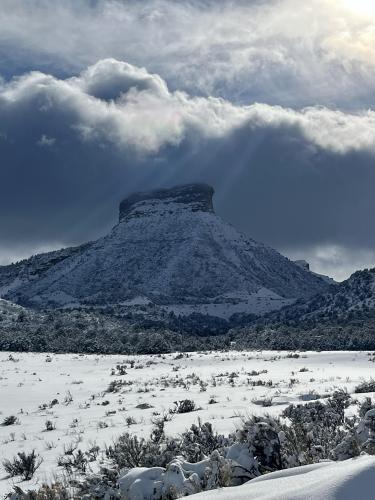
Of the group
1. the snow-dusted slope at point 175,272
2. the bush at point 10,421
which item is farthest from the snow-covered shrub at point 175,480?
the snow-dusted slope at point 175,272

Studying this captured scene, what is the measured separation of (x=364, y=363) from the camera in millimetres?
29922

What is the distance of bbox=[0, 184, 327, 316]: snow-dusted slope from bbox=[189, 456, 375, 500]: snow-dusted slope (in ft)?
428

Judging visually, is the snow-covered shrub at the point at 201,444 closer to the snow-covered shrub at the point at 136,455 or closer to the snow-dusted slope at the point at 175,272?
the snow-covered shrub at the point at 136,455

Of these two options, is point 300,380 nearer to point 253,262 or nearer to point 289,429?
point 289,429

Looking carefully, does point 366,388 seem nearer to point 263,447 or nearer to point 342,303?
point 263,447

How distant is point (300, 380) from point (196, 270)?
137812mm

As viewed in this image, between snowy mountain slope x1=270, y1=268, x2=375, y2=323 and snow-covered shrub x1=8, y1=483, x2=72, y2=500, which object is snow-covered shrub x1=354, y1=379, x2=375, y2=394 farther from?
snowy mountain slope x1=270, y1=268, x2=375, y2=323

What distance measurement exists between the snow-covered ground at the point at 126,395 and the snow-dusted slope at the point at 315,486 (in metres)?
4.05

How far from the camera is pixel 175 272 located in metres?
159

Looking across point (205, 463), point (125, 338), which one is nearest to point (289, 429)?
point (205, 463)

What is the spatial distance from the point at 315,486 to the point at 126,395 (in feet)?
54.0

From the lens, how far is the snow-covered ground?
1214 cm

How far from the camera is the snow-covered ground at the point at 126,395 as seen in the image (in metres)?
12.1

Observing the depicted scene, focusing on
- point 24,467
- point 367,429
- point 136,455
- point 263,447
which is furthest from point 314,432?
point 24,467
